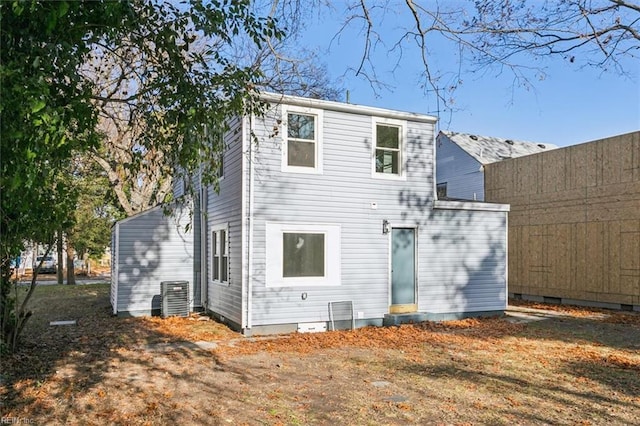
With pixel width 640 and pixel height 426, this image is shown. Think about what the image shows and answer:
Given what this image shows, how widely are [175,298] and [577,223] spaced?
12.0 meters

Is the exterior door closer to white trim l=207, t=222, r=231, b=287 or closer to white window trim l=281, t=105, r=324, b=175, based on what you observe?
white window trim l=281, t=105, r=324, b=175

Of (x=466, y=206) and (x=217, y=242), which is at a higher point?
(x=466, y=206)

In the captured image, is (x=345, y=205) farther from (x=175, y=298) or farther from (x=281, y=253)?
(x=175, y=298)

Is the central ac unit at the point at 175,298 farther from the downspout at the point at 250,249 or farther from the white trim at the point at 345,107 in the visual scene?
the white trim at the point at 345,107

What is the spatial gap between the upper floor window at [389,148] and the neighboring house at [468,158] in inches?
339

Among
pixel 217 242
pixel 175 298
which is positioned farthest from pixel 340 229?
pixel 175 298

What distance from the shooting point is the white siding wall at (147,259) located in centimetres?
1177

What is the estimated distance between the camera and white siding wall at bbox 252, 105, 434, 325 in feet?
31.6

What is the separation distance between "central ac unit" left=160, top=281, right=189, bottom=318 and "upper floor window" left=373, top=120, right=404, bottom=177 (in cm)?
559

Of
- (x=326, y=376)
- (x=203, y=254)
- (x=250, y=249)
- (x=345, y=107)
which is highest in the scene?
(x=345, y=107)

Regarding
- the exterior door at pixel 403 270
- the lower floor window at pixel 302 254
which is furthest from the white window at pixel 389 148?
the lower floor window at pixel 302 254

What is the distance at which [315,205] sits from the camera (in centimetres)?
1005

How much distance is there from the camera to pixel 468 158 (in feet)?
66.5

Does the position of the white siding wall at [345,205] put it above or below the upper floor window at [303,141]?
below
